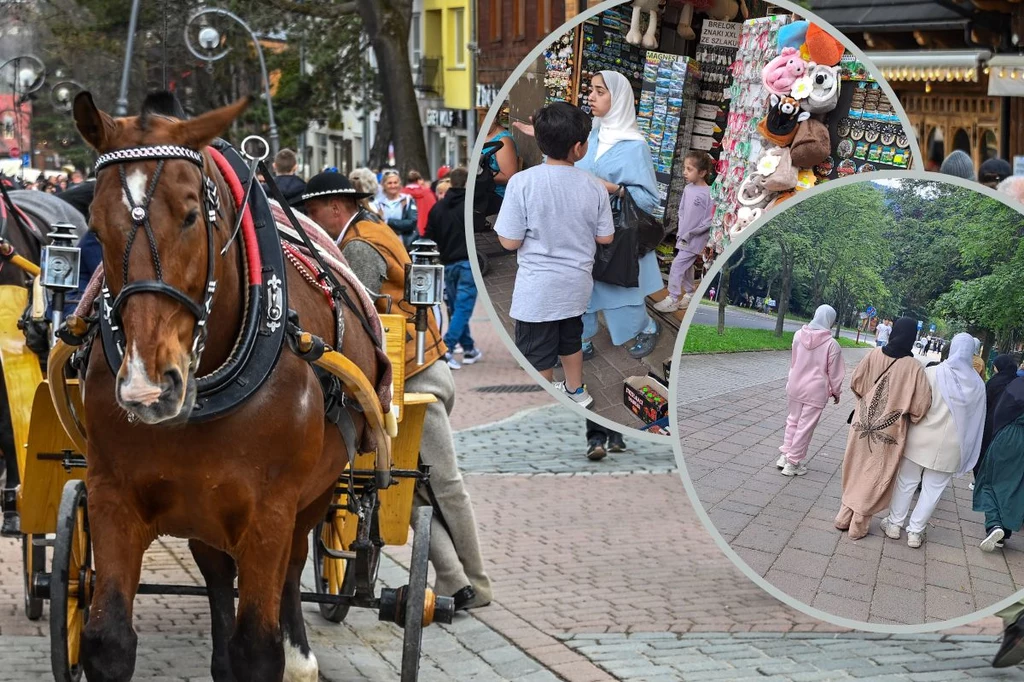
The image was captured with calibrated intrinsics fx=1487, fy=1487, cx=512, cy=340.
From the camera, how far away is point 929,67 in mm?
19641

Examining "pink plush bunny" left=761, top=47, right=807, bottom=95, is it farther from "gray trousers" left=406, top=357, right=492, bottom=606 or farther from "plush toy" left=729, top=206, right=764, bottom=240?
"gray trousers" left=406, top=357, right=492, bottom=606

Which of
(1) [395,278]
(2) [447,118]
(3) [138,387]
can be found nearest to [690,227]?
(1) [395,278]

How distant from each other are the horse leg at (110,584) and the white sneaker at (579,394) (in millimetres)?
2220

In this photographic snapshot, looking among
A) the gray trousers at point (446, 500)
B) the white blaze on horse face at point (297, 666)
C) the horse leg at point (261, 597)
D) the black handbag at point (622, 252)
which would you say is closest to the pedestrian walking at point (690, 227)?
the black handbag at point (622, 252)

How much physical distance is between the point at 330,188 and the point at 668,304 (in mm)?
1708

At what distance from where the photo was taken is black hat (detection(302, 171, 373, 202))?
6.53 m

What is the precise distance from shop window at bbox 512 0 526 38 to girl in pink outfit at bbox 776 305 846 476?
114 inches

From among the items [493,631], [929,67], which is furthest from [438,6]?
[493,631]

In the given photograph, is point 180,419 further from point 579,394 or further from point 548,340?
point 579,394

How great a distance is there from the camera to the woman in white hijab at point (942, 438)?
5.04 meters

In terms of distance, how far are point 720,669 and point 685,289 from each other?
149cm

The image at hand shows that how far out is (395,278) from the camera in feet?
21.0

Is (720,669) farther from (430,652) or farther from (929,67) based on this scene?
(929,67)

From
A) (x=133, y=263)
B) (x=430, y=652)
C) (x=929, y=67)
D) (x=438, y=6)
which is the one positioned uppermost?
(x=438, y=6)
